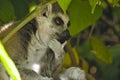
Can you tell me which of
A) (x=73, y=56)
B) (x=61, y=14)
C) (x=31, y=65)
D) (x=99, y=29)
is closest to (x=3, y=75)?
(x=31, y=65)

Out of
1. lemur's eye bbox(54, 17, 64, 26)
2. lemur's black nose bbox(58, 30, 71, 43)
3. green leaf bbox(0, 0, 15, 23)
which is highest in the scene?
green leaf bbox(0, 0, 15, 23)

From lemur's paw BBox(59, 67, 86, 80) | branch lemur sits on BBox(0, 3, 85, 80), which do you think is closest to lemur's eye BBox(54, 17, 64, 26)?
branch lemur sits on BBox(0, 3, 85, 80)

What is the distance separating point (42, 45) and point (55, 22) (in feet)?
0.29

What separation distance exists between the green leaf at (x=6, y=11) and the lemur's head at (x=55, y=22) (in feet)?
0.43

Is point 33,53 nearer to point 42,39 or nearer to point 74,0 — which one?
point 42,39

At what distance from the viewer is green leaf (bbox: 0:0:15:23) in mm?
1384

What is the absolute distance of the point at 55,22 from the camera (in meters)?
1.27

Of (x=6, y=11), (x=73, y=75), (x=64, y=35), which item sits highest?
(x=6, y=11)

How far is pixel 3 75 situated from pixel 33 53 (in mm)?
139

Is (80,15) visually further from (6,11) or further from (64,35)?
(6,11)

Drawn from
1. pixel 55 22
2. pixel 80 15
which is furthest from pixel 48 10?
pixel 80 15

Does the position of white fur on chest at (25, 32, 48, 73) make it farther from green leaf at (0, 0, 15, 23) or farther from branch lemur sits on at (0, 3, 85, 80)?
green leaf at (0, 0, 15, 23)

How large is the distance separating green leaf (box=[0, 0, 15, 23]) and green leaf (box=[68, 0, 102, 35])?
7.2 inches

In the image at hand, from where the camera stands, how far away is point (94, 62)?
3719mm
